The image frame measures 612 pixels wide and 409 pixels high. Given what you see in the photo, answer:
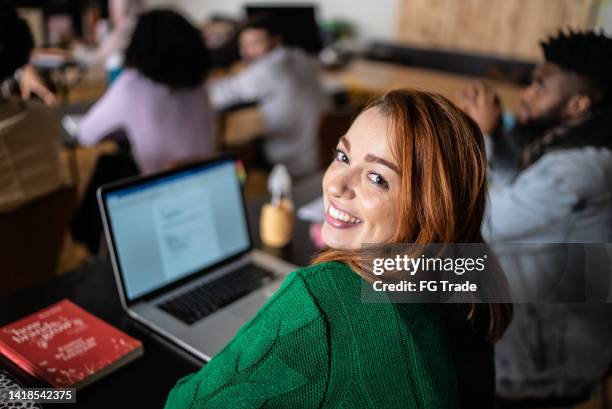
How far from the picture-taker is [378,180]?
0.85m

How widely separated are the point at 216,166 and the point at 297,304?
63cm

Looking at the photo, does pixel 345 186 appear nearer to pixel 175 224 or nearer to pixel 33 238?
pixel 175 224

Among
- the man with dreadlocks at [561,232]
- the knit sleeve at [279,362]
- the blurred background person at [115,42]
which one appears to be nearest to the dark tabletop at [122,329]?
the knit sleeve at [279,362]

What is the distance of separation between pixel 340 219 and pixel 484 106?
1.11 m

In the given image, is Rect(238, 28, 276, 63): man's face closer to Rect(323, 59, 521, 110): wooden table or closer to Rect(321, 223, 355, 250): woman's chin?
Rect(323, 59, 521, 110): wooden table

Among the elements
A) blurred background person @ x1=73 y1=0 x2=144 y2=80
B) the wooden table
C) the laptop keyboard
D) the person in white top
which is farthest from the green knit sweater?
blurred background person @ x1=73 y1=0 x2=144 y2=80

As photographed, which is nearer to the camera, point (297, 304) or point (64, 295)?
point (297, 304)

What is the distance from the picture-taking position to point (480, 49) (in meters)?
4.52

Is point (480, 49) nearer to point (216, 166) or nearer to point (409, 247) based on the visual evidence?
point (216, 166)

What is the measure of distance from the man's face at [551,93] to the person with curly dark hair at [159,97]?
4.07ft

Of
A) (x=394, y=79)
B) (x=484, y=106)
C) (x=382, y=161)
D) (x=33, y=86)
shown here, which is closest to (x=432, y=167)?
(x=382, y=161)

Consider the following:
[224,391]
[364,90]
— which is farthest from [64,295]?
[364,90]

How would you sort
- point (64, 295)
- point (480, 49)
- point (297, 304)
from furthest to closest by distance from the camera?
point (480, 49)
point (64, 295)
point (297, 304)

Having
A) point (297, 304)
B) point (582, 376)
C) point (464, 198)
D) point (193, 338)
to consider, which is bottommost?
point (582, 376)
